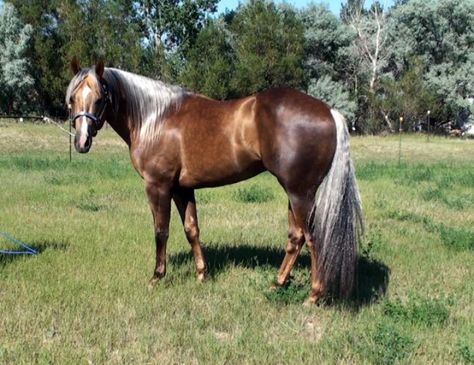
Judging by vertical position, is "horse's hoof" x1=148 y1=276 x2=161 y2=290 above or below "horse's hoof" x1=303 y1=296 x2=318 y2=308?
below

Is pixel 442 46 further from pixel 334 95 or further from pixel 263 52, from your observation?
pixel 263 52

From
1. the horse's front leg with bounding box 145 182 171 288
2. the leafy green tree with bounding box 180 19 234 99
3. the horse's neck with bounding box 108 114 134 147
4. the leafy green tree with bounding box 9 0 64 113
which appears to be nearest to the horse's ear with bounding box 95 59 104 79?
the horse's neck with bounding box 108 114 134 147

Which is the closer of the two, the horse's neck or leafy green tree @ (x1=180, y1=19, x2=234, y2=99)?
the horse's neck

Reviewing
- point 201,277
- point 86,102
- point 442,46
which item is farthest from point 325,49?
point 86,102

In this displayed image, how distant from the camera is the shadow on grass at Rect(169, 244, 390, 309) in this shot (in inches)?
200

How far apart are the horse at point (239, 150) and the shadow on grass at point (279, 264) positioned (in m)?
0.19

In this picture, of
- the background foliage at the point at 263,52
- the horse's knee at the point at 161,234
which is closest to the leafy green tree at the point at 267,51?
the background foliage at the point at 263,52

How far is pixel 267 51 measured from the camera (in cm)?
4166

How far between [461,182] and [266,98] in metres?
10.3

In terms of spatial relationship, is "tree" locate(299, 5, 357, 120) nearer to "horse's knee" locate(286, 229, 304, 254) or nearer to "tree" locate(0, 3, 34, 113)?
"tree" locate(0, 3, 34, 113)

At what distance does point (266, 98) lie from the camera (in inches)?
199

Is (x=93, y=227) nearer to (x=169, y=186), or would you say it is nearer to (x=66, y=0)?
(x=169, y=186)

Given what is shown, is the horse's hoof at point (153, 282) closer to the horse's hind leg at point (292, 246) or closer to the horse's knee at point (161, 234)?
the horse's knee at point (161, 234)

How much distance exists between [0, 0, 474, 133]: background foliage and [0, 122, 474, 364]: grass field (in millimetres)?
31799
